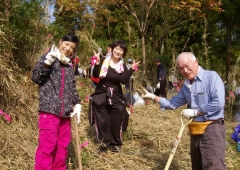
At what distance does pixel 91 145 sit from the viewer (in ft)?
13.9

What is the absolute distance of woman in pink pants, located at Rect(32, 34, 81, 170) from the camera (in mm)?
2893

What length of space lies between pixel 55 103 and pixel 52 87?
6.2 inches

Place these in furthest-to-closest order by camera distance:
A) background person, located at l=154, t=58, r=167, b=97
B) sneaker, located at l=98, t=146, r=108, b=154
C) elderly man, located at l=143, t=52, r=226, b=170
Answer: background person, located at l=154, t=58, r=167, b=97, sneaker, located at l=98, t=146, r=108, b=154, elderly man, located at l=143, t=52, r=226, b=170

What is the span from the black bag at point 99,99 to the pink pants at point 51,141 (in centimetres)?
101

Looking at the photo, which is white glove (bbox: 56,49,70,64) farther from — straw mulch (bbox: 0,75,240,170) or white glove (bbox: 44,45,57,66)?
straw mulch (bbox: 0,75,240,170)

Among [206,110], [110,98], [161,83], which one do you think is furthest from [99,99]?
[161,83]

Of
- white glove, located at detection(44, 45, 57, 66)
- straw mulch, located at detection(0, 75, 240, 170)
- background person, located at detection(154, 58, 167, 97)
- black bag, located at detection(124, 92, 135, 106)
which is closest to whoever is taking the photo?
white glove, located at detection(44, 45, 57, 66)

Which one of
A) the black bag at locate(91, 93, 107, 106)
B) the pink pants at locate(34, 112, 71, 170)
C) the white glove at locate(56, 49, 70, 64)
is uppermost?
the white glove at locate(56, 49, 70, 64)

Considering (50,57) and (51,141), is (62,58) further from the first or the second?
(51,141)

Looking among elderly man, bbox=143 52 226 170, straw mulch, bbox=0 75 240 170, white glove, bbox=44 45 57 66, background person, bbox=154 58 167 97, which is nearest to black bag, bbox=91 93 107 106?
straw mulch, bbox=0 75 240 170

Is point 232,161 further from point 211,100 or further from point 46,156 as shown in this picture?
point 46,156

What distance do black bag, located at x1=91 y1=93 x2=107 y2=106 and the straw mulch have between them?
566 mm

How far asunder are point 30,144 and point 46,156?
974 millimetres

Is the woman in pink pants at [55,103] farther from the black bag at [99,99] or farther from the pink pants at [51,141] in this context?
the black bag at [99,99]
